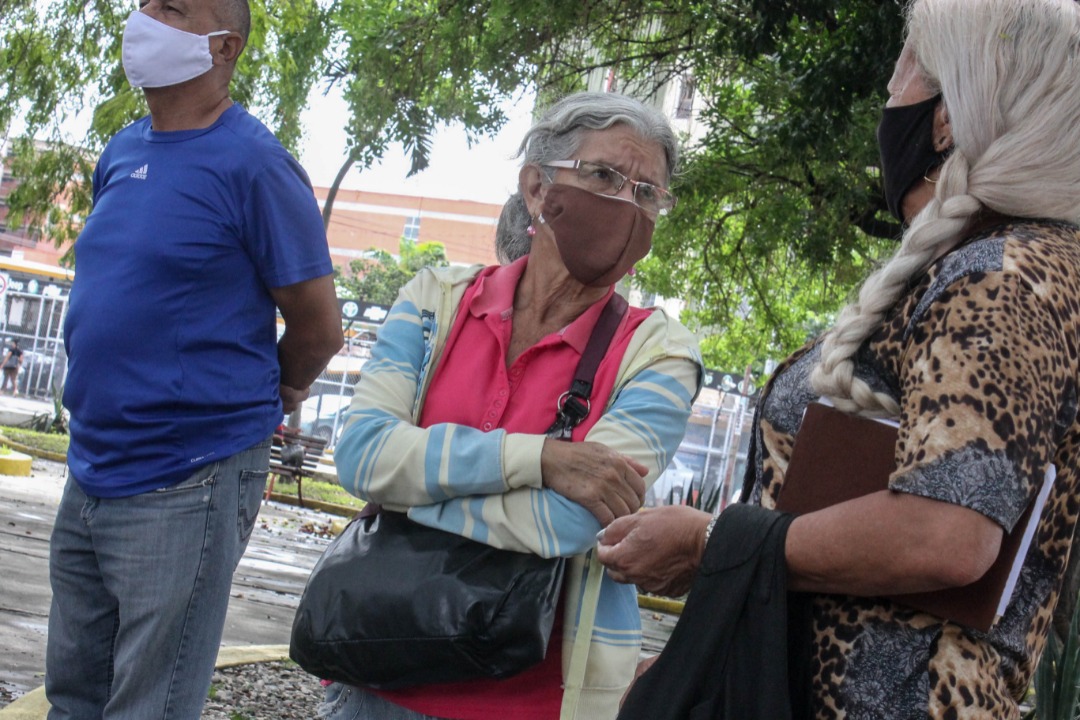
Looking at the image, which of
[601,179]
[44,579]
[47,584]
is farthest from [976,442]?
[44,579]

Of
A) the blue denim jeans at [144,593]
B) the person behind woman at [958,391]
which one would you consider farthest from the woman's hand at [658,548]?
the blue denim jeans at [144,593]

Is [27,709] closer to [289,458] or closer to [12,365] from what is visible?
[289,458]

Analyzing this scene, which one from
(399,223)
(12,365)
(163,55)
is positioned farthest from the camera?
(399,223)

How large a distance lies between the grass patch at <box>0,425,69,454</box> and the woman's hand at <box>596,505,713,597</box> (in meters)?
18.5

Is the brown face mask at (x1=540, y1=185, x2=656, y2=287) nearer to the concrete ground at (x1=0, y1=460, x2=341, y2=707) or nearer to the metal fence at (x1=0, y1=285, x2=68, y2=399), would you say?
the concrete ground at (x1=0, y1=460, x2=341, y2=707)

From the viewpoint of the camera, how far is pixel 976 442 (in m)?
1.63

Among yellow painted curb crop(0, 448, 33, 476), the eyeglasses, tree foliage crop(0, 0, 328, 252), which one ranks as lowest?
yellow painted curb crop(0, 448, 33, 476)

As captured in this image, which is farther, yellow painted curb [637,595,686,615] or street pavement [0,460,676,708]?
yellow painted curb [637,595,686,615]

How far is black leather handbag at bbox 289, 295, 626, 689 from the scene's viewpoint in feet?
7.04

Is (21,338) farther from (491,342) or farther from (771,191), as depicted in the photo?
(491,342)

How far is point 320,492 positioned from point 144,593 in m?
18.2

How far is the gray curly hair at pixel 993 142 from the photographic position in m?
1.80

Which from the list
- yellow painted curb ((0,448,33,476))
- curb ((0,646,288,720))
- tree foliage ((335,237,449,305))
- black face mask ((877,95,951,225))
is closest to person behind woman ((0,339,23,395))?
yellow painted curb ((0,448,33,476))

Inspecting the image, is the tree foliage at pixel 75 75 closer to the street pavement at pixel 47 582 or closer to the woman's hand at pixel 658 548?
the street pavement at pixel 47 582
